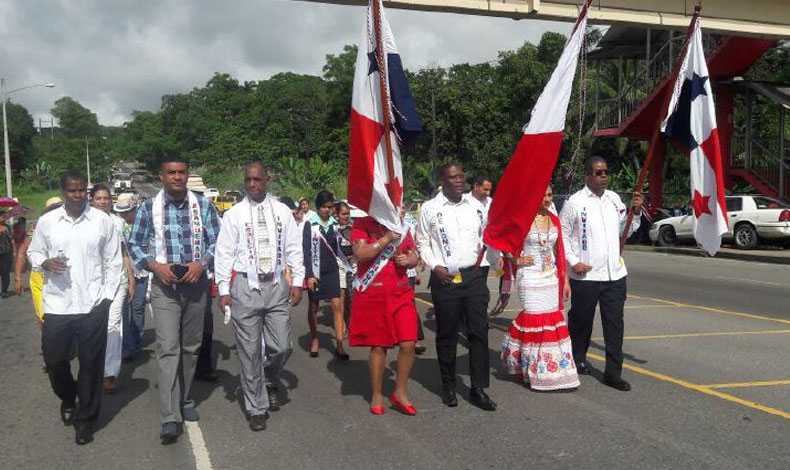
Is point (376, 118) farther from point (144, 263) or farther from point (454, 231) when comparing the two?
point (144, 263)

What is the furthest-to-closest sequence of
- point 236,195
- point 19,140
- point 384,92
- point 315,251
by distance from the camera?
point 19,140
point 236,195
point 315,251
point 384,92

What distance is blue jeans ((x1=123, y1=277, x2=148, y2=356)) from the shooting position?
7.45 meters

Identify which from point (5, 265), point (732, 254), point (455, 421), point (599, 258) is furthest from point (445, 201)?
point (732, 254)

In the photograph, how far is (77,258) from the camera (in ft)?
16.8

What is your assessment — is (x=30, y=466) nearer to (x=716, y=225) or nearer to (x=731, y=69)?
(x=716, y=225)

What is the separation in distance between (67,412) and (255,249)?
77.3 inches

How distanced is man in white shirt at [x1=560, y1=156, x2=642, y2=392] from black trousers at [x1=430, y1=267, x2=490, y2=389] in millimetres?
990

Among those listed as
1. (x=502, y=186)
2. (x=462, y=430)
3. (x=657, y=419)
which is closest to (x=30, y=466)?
(x=462, y=430)

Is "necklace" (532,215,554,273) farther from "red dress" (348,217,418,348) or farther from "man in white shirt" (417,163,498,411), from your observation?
"red dress" (348,217,418,348)

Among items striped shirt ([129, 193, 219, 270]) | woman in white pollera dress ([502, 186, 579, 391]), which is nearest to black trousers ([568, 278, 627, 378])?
woman in white pollera dress ([502, 186, 579, 391])

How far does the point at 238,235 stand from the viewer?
209 inches

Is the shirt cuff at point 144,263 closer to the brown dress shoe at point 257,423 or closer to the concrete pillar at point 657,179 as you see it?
the brown dress shoe at point 257,423

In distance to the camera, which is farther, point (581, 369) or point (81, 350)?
point (581, 369)

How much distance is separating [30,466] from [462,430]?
9.32 ft
